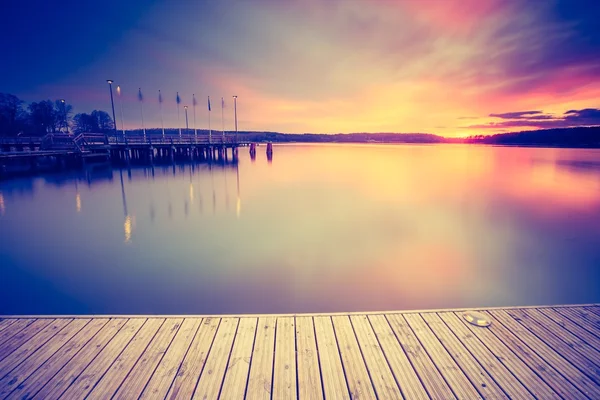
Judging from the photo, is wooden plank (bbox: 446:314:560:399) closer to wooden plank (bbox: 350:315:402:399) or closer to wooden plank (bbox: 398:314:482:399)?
wooden plank (bbox: 398:314:482:399)

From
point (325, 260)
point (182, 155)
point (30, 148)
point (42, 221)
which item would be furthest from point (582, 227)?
point (182, 155)

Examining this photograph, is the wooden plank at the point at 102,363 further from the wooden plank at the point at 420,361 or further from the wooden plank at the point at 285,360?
the wooden plank at the point at 420,361

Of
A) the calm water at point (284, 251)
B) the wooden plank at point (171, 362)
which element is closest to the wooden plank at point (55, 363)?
the wooden plank at point (171, 362)

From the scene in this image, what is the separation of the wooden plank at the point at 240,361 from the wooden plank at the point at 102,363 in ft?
4.45

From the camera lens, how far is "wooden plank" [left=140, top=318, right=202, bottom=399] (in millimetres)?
2920

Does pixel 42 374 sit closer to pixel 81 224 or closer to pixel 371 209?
pixel 81 224

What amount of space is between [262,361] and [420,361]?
1814 mm

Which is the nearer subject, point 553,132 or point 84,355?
point 84,355

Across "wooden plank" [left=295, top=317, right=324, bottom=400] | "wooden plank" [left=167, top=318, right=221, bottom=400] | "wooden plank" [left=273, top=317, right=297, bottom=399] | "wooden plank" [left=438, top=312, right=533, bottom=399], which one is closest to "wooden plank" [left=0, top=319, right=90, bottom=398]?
"wooden plank" [left=167, top=318, right=221, bottom=400]

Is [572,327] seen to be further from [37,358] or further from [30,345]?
[30,345]

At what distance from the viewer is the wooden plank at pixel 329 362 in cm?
292

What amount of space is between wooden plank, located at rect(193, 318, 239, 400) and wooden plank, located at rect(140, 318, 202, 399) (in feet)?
1.04

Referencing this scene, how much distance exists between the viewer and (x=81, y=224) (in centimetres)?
1241

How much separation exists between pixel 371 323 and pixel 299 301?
9.45ft
